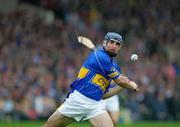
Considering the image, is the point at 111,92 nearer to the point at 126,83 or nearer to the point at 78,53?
the point at 126,83

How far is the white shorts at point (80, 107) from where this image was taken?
13.2 metres

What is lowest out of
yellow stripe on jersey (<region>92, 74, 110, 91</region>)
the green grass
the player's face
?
the green grass

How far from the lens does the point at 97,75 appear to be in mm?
13242

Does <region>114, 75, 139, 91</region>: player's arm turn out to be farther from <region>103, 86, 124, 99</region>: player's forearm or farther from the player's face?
<region>103, 86, 124, 99</region>: player's forearm

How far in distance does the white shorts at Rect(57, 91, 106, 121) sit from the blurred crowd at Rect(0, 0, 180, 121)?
20.4ft

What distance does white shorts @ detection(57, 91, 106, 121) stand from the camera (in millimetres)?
13250

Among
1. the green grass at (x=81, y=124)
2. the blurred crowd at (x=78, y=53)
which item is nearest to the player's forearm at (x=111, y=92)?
the blurred crowd at (x=78, y=53)

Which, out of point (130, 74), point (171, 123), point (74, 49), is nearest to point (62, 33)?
point (74, 49)

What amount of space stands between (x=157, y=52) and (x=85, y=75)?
12.1 metres

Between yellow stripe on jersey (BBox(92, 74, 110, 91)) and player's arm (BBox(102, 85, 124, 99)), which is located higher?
yellow stripe on jersey (BBox(92, 74, 110, 91))

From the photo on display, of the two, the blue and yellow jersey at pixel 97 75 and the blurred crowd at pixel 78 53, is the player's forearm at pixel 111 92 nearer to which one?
the blue and yellow jersey at pixel 97 75

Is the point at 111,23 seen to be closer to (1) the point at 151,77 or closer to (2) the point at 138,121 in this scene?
(1) the point at 151,77

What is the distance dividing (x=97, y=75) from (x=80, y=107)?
57 centimetres

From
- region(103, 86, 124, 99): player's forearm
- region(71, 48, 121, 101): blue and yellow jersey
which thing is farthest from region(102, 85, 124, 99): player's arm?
region(71, 48, 121, 101): blue and yellow jersey
